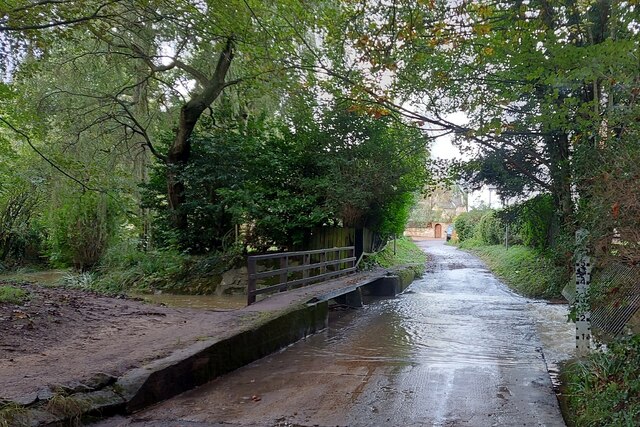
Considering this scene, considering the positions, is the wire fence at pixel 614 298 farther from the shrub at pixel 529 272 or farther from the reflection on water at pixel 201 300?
the reflection on water at pixel 201 300

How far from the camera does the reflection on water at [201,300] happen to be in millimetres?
12406

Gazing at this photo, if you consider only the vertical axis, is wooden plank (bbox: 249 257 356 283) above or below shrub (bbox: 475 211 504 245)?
below

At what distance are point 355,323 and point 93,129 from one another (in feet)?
32.7

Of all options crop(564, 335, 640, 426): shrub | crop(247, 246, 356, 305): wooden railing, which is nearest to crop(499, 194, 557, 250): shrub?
crop(247, 246, 356, 305): wooden railing

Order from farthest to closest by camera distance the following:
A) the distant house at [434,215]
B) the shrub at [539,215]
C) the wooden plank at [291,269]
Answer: the distant house at [434,215] → the shrub at [539,215] → the wooden plank at [291,269]

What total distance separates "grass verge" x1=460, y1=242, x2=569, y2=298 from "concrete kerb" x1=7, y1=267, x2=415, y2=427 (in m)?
7.57

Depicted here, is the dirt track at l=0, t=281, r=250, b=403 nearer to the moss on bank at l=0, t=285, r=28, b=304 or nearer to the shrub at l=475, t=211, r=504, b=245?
the moss on bank at l=0, t=285, r=28, b=304

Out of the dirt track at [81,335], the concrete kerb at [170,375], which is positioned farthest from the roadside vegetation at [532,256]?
the dirt track at [81,335]

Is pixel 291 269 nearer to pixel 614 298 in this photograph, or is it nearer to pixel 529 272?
pixel 614 298

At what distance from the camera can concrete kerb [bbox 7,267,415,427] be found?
156 inches

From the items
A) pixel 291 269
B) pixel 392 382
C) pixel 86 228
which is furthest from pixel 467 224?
pixel 392 382

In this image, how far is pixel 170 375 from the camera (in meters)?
5.08

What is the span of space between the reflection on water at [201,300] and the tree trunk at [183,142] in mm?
2717

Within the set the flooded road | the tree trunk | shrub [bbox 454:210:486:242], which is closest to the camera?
the flooded road
